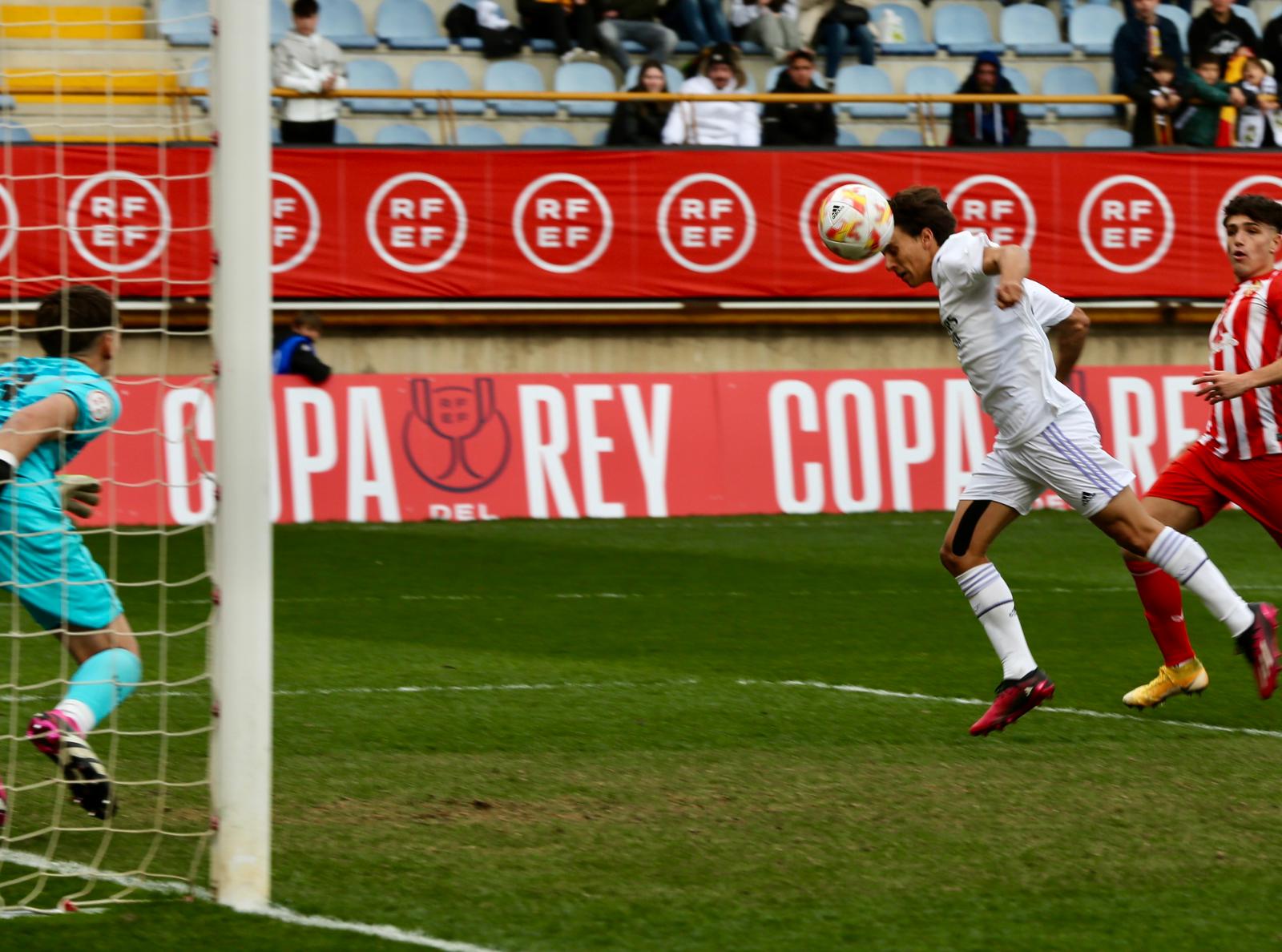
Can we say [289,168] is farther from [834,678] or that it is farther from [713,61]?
[834,678]

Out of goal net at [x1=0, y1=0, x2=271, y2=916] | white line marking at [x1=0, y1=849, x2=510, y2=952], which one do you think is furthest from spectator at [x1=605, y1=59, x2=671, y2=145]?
white line marking at [x1=0, y1=849, x2=510, y2=952]

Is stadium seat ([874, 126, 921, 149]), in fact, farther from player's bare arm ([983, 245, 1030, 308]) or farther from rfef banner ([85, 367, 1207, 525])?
player's bare arm ([983, 245, 1030, 308])

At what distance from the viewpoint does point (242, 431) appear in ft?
15.3

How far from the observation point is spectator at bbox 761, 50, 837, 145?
18.1 meters

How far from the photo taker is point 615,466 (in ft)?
51.6

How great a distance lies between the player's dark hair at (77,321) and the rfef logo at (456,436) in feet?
31.4

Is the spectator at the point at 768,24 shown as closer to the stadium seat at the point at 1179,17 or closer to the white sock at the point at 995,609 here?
the stadium seat at the point at 1179,17

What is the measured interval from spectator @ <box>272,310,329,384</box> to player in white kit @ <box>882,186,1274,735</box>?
29.2ft

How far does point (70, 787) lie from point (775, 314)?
1294 cm

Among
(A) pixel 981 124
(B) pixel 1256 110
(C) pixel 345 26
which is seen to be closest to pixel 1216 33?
(B) pixel 1256 110

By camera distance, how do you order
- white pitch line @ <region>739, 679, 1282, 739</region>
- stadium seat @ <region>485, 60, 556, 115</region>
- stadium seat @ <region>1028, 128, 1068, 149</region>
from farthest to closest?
stadium seat @ <region>1028, 128, 1068, 149</region> → stadium seat @ <region>485, 60, 556, 115</region> → white pitch line @ <region>739, 679, 1282, 739</region>

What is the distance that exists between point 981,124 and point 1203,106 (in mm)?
2290

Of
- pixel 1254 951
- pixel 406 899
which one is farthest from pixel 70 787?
pixel 1254 951

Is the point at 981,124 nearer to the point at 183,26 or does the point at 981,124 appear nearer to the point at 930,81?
the point at 930,81
